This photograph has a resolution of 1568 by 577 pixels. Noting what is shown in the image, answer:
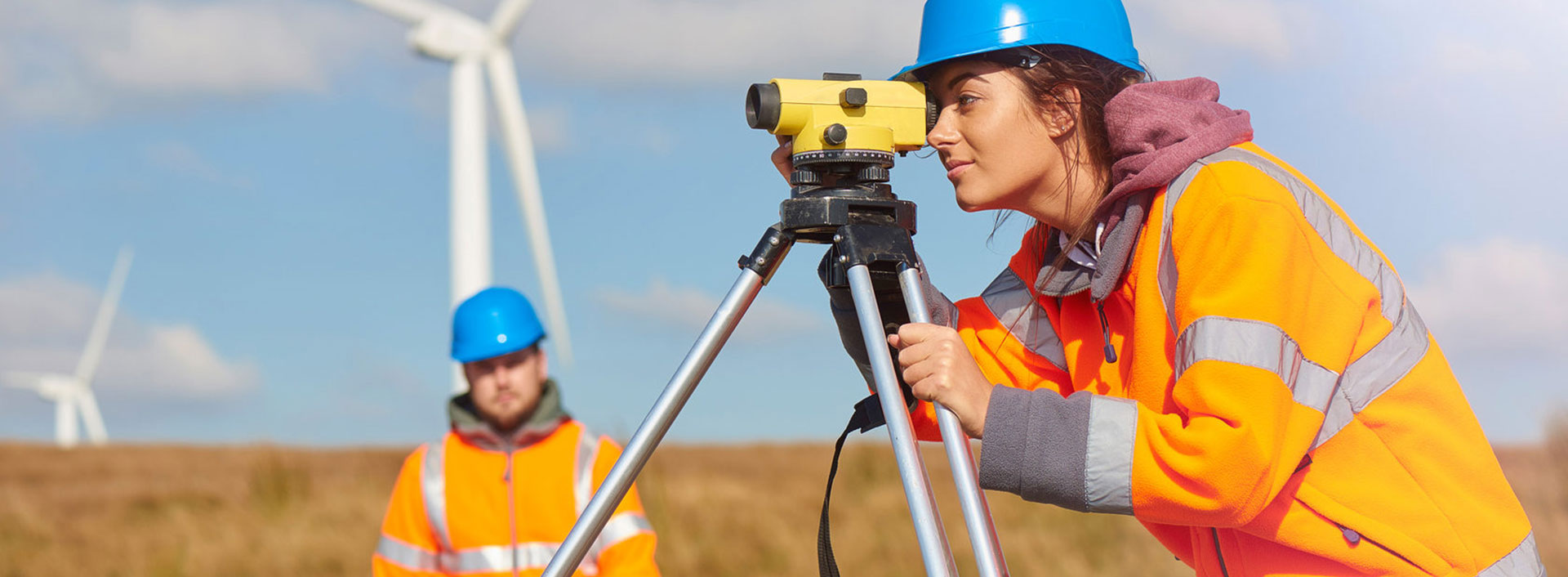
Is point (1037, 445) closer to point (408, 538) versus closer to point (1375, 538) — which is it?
point (1375, 538)

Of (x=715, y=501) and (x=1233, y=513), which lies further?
(x=715, y=501)

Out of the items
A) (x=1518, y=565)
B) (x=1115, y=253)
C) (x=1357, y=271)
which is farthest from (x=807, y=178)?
(x=1518, y=565)

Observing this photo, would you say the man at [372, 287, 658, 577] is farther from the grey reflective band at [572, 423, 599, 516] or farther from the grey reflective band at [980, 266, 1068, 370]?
the grey reflective band at [980, 266, 1068, 370]

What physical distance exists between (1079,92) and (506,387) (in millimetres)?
2982

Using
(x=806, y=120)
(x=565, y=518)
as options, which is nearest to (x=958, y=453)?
(x=806, y=120)

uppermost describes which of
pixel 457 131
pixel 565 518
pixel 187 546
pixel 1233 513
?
pixel 457 131

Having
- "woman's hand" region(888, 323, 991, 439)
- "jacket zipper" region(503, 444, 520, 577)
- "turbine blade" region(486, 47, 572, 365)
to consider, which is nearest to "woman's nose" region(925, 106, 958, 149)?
"woman's hand" region(888, 323, 991, 439)

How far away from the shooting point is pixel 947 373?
1.98 metres

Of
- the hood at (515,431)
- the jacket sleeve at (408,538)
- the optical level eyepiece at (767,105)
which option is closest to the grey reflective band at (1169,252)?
the optical level eyepiece at (767,105)

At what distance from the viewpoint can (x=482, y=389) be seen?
4.76m

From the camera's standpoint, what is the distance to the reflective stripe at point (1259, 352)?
6.13 ft

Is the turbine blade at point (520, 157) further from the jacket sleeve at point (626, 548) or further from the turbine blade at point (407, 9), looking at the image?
the jacket sleeve at point (626, 548)

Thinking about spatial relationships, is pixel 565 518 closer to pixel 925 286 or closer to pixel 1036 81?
pixel 925 286

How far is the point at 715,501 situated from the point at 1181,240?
36.3ft
